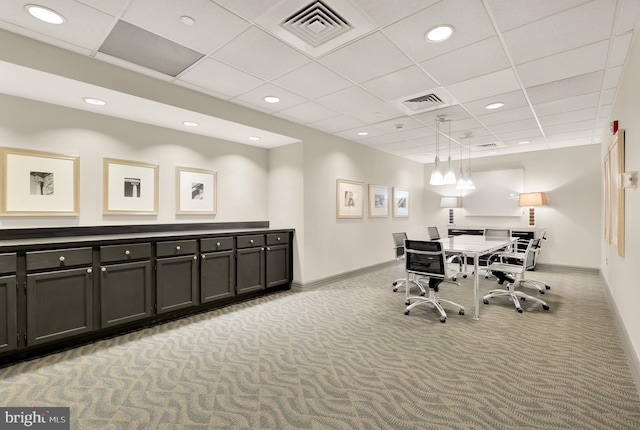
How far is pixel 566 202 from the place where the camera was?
6.84 meters

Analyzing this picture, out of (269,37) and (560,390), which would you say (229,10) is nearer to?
(269,37)

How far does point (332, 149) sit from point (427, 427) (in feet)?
15.3

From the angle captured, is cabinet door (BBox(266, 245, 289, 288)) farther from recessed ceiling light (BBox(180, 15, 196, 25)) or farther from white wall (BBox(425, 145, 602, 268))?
white wall (BBox(425, 145, 602, 268))

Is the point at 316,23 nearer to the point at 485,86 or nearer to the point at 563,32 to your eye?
the point at 563,32

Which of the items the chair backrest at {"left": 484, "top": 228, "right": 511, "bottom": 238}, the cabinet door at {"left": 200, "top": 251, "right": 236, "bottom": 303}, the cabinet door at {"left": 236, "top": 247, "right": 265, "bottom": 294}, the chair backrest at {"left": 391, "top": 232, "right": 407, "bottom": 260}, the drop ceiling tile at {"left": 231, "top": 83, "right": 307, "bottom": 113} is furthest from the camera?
the chair backrest at {"left": 484, "top": 228, "right": 511, "bottom": 238}

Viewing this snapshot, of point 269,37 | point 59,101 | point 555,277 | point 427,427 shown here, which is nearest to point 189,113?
point 59,101

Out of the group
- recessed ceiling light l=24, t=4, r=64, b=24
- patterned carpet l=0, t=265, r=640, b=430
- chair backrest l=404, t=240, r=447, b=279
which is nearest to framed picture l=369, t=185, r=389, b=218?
chair backrest l=404, t=240, r=447, b=279

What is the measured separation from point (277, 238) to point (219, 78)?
2.52 meters

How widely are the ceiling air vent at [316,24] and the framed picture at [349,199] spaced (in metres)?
3.37

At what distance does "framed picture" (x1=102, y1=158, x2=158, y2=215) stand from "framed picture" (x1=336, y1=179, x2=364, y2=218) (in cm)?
309

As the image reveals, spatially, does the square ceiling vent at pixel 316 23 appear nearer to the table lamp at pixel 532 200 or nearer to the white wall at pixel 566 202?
the table lamp at pixel 532 200

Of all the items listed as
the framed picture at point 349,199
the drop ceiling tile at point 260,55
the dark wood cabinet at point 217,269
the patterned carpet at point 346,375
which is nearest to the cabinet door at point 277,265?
the dark wood cabinet at point 217,269

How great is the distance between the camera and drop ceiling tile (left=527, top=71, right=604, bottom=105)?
3.38m

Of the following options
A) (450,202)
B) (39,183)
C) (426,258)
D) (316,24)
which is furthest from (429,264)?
(450,202)
